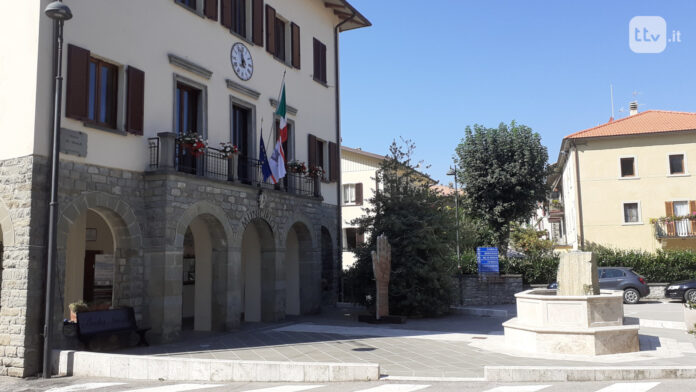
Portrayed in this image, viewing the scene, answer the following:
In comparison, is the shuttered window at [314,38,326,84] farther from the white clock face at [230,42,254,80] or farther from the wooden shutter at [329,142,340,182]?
the white clock face at [230,42,254,80]

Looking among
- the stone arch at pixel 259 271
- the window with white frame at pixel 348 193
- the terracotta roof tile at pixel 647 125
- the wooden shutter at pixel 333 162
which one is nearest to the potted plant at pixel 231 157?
the stone arch at pixel 259 271

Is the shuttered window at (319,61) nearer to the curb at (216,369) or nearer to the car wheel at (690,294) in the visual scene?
the curb at (216,369)

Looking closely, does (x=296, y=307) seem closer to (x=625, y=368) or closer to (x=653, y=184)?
(x=625, y=368)

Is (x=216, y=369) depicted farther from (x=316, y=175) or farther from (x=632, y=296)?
(x=632, y=296)

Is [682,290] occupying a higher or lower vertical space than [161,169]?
lower

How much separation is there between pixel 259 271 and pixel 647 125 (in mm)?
24972

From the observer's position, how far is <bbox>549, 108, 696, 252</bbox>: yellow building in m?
30.1

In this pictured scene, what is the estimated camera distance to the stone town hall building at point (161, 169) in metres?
10.1

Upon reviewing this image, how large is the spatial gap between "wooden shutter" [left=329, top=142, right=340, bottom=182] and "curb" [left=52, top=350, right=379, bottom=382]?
12.3 m

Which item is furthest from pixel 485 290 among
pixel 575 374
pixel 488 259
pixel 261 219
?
pixel 575 374

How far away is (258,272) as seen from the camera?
16734 millimetres

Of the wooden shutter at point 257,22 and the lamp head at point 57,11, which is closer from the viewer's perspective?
the lamp head at point 57,11

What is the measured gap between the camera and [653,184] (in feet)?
100

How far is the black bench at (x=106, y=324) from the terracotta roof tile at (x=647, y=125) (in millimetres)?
26734
